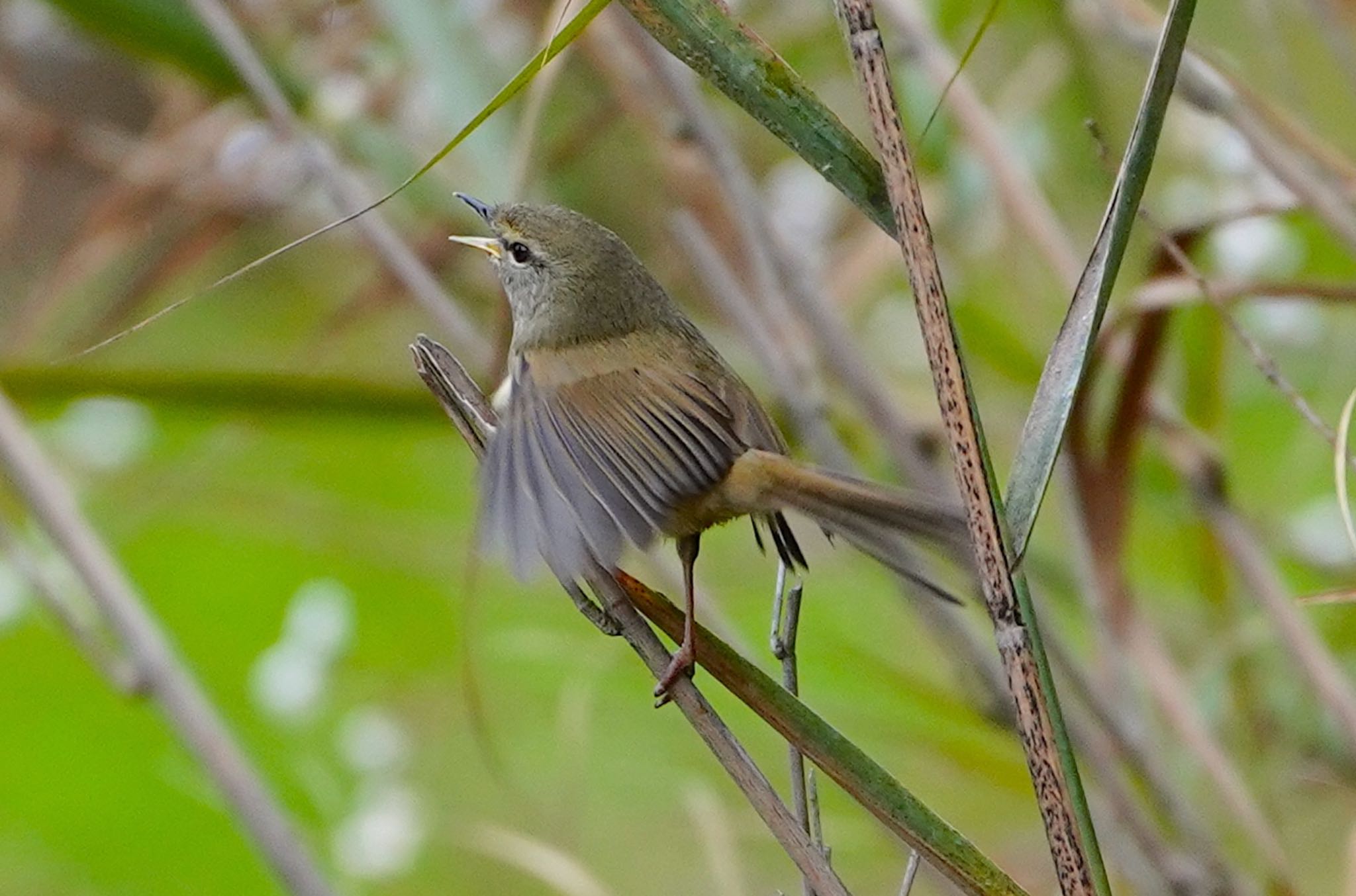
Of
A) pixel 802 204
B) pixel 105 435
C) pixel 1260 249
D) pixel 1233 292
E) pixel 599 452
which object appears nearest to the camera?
pixel 599 452

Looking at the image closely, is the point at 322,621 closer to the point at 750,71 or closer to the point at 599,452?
the point at 599,452

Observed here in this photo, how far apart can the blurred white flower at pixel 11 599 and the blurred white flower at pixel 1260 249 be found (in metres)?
1.74

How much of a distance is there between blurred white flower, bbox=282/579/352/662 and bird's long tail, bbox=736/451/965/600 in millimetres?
1293

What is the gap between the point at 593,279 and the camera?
1.23 metres

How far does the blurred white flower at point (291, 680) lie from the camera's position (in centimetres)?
213

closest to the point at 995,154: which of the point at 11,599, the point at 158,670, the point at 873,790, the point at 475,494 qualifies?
the point at 475,494

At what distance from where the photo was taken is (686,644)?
748mm

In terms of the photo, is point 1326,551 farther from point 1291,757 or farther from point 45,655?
point 45,655

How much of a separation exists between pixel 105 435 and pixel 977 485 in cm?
221

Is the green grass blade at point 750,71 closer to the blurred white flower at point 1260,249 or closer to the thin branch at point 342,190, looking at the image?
the thin branch at point 342,190

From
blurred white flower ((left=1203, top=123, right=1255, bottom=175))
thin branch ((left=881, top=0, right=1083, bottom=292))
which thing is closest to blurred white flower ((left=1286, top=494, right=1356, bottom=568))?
blurred white flower ((left=1203, top=123, right=1255, bottom=175))

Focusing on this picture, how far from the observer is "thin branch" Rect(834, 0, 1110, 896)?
55cm

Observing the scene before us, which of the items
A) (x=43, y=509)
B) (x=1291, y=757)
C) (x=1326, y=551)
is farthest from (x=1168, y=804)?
(x=43, y=509)

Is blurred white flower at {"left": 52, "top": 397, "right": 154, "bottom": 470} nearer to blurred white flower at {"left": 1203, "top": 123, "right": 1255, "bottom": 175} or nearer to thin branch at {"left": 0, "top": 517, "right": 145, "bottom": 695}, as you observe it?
thin branch at {"left": 0, "top": 517, "right": 145, "bottom": 695}
